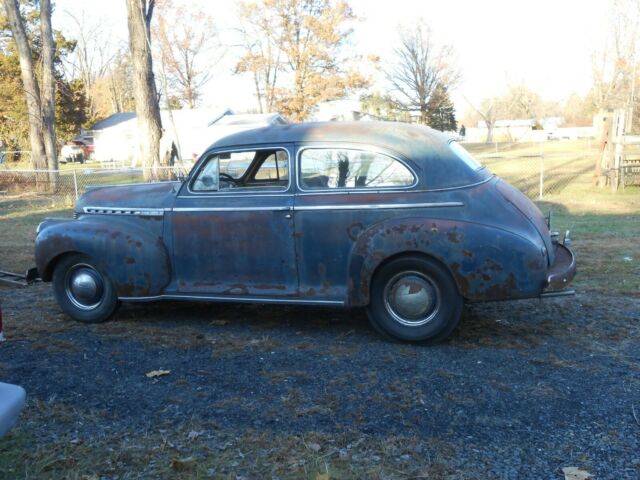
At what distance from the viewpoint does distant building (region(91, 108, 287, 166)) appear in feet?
156

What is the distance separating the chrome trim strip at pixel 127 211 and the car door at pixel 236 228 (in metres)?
0.18

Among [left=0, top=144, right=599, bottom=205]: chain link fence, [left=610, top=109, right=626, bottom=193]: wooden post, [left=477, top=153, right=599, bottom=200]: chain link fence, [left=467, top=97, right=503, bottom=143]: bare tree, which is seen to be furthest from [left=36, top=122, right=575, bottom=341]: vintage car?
[left=467, top=97, right=503, bottom=143]: bare tree

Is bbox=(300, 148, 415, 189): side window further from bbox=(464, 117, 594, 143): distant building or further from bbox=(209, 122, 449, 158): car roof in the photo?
bbox=(464, 117, 594, 143): distant building

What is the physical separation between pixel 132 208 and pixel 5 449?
268 cm

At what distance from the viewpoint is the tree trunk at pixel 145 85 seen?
17.1 meters

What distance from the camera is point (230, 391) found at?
417 cm

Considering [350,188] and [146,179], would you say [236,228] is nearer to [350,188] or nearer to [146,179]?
[350,188]

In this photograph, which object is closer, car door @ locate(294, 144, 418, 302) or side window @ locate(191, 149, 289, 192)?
car door @ locate(294, 144, 418, 302)

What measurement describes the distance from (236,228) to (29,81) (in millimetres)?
20340

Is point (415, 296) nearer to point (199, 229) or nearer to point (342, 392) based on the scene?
point (342, 392)

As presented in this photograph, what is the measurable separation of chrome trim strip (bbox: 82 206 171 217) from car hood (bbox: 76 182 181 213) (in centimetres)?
2

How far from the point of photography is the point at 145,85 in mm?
17219

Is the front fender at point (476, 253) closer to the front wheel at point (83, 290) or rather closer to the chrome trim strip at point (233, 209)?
the chrome trim strip at point (233, 209)

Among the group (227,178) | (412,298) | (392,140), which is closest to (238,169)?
(227,178)
